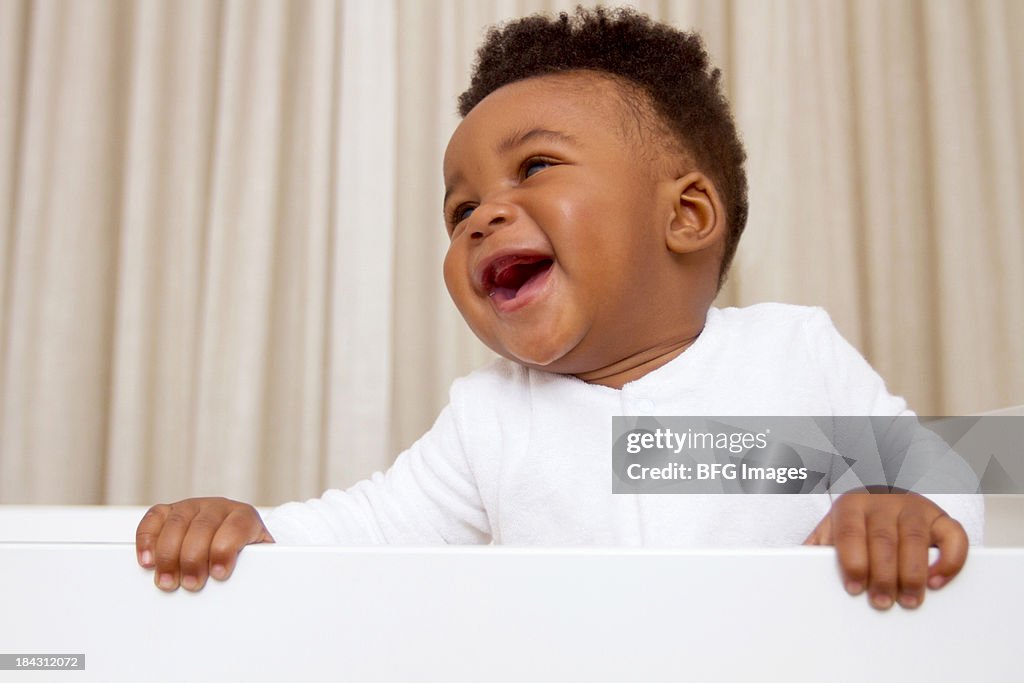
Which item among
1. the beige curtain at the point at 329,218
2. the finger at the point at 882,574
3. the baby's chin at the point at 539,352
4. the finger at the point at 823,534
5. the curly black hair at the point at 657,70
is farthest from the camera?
the beige curtain at the point at 329,218

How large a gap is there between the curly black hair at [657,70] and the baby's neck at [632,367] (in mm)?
118

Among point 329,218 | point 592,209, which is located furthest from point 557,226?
point 329,218

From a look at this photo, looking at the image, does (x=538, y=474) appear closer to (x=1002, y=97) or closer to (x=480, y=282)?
(x=480, y=282)

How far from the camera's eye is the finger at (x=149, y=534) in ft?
1.38

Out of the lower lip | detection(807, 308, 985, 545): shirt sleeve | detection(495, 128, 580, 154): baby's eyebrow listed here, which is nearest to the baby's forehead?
detection(495, 128, 580, 154): baby's eyebrow

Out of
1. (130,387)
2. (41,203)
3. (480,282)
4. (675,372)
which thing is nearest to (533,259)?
(480,282)

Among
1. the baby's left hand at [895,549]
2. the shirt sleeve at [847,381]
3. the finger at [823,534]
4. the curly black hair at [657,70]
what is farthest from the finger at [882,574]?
the curly black hair at [657,70]

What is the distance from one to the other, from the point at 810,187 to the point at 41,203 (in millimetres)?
1129

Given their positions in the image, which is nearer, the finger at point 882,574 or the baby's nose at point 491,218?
the finger at point 882,574

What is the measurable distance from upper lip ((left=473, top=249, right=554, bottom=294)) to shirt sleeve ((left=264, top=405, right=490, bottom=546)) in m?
0.15

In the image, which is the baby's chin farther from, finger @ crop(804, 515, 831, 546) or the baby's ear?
finger @ crop(804, 515, 831, 546)

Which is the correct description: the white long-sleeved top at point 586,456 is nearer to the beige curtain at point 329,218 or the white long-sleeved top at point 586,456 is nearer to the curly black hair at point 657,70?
the curly black hair at point 657,70

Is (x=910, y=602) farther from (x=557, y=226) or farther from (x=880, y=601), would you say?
(x=557, y=226)

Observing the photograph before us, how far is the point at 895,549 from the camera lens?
1.35 feet
